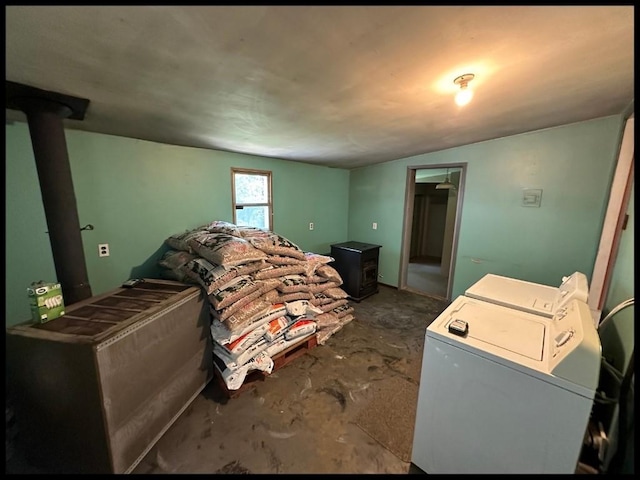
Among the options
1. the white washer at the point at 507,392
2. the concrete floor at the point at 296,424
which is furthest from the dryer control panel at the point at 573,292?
the concrete floor at the point at 296,424

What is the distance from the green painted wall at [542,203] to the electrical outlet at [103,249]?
3761 millimetres

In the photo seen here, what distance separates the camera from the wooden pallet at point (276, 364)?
6.16 ft

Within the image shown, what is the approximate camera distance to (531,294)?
5.63 feet

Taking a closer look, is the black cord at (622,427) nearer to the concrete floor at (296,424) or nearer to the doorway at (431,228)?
the concrete floor at (296,424)

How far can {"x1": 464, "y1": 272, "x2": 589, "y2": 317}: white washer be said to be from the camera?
56.5 inches

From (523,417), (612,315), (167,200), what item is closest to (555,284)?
(612,315)

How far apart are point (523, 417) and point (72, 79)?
104 inches

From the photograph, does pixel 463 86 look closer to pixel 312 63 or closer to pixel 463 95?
pixel 463 95

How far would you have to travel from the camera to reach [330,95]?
5.14 feet

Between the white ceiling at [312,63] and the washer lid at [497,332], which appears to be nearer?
the white ceiling at [312,63]

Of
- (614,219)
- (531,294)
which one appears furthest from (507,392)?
(614,219)

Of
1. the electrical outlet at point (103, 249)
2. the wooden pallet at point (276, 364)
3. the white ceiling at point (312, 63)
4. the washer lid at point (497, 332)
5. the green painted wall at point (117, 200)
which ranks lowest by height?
the wooden pallet at point (276, 364)

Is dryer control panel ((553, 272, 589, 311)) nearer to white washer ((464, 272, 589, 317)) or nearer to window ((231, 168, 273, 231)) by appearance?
white washer ((464, 272, 589, 317))

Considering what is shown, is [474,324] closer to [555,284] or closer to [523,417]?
[523,417]
